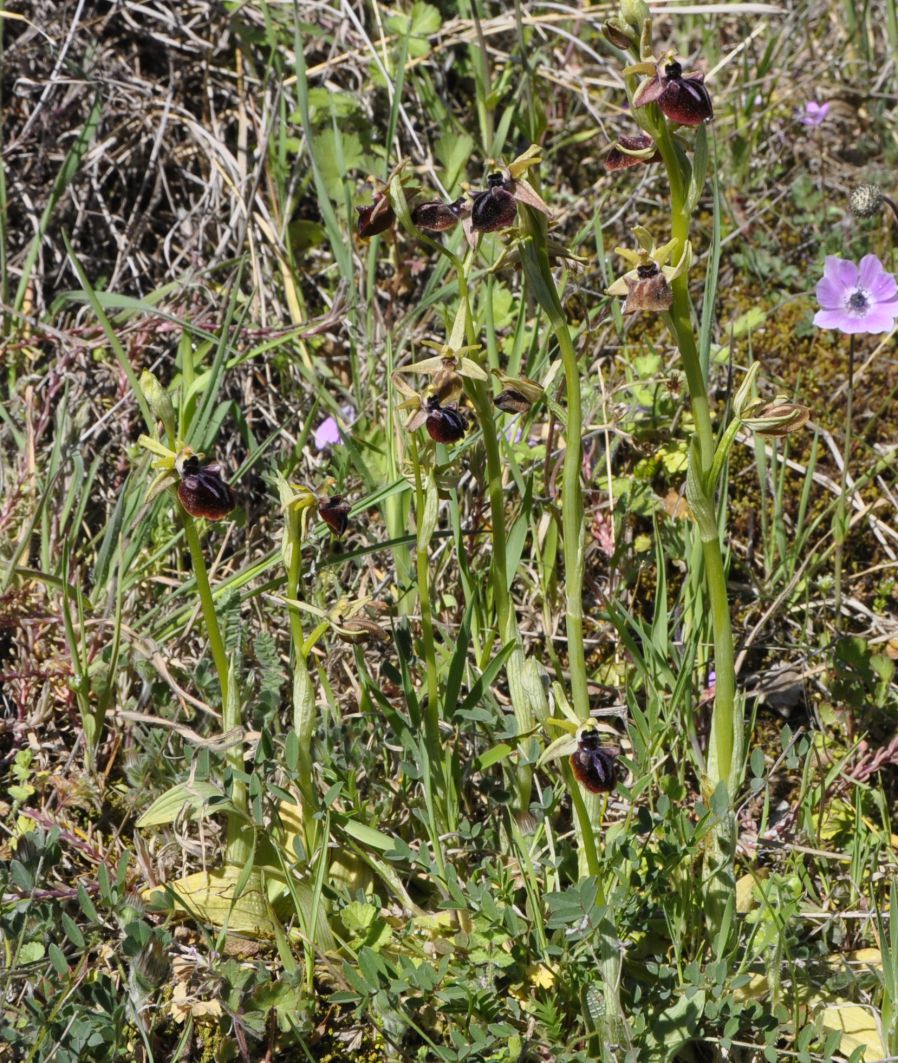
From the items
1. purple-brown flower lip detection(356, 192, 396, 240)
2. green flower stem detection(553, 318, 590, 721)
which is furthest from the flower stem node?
purple-brown flower lip detection(356, 192, 396, 240)

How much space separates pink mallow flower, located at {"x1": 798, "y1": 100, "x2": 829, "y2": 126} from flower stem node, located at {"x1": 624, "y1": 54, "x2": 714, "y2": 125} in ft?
7.51

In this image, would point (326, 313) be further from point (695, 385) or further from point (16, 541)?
point (695, 385)

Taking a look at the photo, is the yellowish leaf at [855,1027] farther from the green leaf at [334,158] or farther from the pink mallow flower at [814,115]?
the pink mallow flower at [814,115]

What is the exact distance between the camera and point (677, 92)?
1743 millimetres

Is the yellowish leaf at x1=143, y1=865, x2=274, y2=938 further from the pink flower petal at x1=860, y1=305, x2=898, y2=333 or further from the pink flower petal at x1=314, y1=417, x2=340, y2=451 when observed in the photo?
the pink flower petal at x1=860, y1=305, x2=898, y2=333

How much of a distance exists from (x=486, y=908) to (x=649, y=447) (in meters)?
1.43

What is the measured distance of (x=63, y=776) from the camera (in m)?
2.53

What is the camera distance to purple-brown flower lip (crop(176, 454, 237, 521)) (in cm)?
187

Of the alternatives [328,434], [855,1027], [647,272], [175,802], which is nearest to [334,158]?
[328,434]

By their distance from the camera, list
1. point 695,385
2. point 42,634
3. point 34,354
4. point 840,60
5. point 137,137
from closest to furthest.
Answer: point 695,385 < point 42,634 < point 34,354 < point 137,137 < point 840,60

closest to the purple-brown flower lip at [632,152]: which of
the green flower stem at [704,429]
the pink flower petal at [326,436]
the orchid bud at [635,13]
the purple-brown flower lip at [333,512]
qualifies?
the green flower stem at [704,429]

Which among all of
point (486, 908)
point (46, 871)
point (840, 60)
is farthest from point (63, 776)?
point (840, 60)

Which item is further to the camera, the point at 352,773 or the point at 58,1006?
the point at 352,773

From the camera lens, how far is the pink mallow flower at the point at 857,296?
8.76ft
